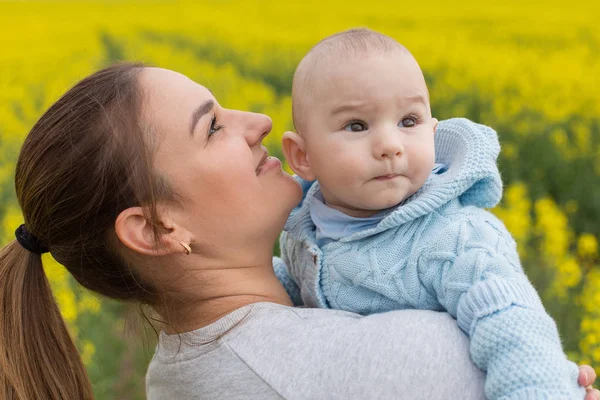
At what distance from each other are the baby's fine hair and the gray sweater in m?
0.46

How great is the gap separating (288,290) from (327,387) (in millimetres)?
646

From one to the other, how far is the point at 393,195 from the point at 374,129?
14 cm

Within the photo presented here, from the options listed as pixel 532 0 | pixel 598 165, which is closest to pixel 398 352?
pixel 598 165

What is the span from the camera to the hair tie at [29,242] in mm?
1893

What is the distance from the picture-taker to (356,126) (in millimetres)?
1682

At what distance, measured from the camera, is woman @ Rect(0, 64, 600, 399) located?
61.6 inches

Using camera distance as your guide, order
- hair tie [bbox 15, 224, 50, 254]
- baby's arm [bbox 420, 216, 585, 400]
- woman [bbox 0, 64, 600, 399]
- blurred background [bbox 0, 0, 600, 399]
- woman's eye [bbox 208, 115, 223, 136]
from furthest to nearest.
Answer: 1. blurred background [bbox 0, 0, 600, 399]
2. hair tie [bbox 15, 224, 50, 254]
3. woman's eye [bbox 208, 115, 223, 136]
4. woman [bbox 0, 64, 600, 399]
5. baby's arm [bbox 420, 216, 585, 400]

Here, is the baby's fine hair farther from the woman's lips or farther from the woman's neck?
the woman's neck

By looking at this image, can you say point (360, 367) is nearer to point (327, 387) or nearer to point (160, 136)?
point (327, 387)

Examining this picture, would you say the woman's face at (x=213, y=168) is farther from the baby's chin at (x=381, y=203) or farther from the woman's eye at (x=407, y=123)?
the woman's eye at (x=407, y=123)

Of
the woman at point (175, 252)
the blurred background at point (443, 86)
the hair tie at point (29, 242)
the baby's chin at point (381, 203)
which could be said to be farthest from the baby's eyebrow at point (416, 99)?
the hair tie at point (29, 242)

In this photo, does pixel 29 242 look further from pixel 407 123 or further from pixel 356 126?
pixel 407 123

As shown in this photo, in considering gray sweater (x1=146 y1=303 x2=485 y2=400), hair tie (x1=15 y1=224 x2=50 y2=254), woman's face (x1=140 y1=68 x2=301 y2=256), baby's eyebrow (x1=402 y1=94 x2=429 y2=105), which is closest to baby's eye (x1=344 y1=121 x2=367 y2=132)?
baby's eyebrow (x1=402 y1=94 x2=429 y2=105)

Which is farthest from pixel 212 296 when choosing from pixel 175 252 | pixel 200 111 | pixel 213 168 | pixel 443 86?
pixel 443 86
